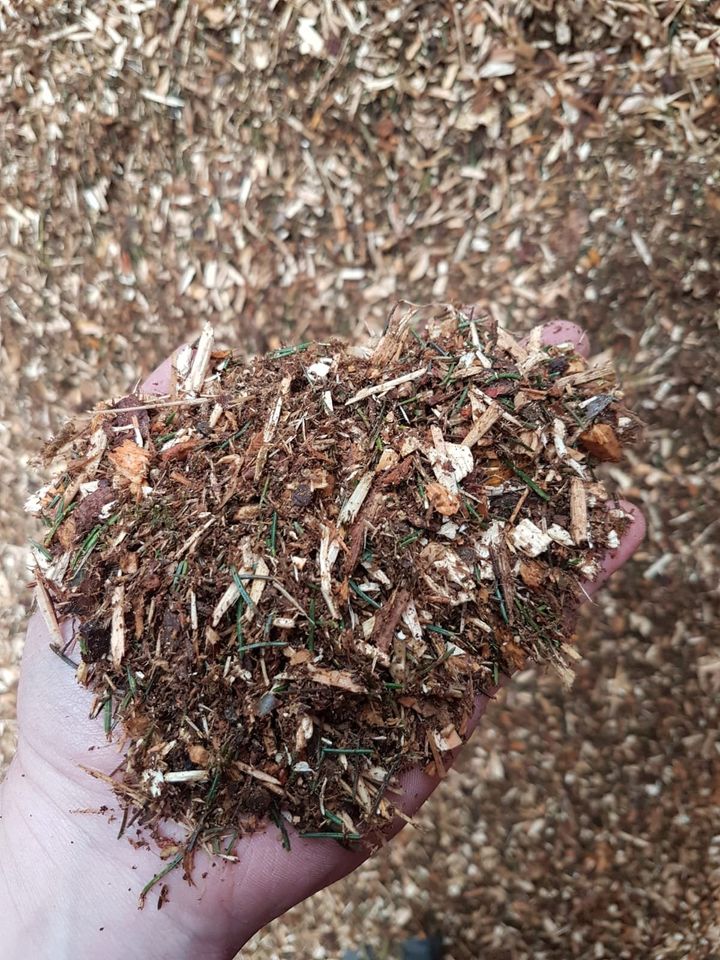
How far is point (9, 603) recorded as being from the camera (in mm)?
2572

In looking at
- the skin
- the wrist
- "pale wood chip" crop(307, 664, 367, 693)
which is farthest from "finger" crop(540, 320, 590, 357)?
the wrist

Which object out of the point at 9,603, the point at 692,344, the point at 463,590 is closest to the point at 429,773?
the point at 463,590

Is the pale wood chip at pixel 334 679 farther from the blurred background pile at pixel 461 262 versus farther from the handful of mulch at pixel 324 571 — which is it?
the blurred background pile at pixel 461 262

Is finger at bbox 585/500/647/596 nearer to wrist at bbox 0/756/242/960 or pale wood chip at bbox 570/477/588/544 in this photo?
pale wood chip at bbox 570/477/588/544

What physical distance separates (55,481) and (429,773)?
1035 mm

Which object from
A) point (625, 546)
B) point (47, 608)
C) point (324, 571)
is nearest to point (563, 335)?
point (625, 546)

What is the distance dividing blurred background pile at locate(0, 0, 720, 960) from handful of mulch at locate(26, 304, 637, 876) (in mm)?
816

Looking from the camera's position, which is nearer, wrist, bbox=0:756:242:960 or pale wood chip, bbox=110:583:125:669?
pale wood chip, bbox=110:583:125:669

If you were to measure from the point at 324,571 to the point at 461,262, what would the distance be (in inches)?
58.7

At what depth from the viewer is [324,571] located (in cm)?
131

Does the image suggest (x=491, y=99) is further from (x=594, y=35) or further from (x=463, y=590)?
(x=463, y=590)

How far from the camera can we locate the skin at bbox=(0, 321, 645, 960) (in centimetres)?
147

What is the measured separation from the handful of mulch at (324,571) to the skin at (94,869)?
99 mm

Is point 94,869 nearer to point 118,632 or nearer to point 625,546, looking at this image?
point 118,632
